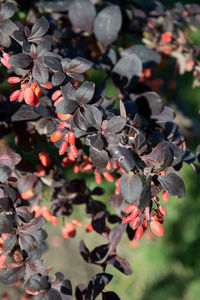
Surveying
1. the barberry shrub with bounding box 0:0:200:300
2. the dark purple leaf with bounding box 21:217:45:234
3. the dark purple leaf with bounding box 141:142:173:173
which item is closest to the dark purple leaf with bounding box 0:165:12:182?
the barberry shrub with bounding box 0:0:200:300

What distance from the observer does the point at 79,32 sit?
1.48m

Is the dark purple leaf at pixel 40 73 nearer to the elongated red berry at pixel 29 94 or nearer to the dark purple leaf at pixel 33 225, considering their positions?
the elongated red berry at pixel 29 94

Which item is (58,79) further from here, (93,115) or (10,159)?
(10,159)

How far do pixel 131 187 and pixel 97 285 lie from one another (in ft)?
0.91

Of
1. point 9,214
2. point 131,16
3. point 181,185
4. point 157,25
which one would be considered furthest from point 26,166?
point 157,25

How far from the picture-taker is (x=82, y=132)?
0.89 metres

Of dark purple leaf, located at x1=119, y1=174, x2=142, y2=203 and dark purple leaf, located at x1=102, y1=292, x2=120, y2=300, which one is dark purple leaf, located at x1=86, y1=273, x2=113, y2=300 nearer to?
dark purple leaf, located at x1=102, y1=292, x2=120, y2=300

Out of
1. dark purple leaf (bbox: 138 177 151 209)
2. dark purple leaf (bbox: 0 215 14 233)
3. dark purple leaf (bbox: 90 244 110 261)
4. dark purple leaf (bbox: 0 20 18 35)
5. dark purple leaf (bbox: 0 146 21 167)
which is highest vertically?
dark purple leaf (bbox: 0 20 18 35)

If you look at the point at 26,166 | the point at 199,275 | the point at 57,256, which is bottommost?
the point at 57,256

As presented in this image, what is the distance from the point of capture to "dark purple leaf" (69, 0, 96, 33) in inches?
53.1

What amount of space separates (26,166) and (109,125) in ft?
1.49

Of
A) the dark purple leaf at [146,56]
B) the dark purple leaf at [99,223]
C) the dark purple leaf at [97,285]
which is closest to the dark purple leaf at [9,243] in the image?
the dark purple leaf at [97,285]

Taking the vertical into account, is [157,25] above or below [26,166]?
above

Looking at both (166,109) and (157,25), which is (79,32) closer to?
(157,25)
